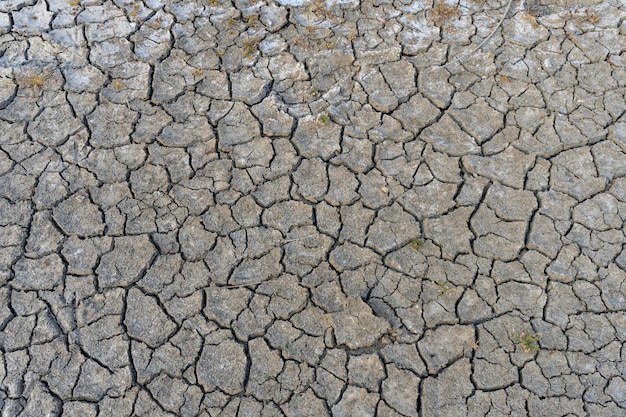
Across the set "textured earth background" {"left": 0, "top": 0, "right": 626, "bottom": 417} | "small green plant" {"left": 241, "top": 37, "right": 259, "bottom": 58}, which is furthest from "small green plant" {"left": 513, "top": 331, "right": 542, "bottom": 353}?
"small green plant" {"left": 241, "top": 37, "right": 259, "bottom": 58}

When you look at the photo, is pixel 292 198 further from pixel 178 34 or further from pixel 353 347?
pixel 178 34

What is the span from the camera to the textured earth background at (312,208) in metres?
2.85

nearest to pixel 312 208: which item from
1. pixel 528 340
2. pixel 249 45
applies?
pixel 528 340

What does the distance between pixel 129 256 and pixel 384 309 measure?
134cm

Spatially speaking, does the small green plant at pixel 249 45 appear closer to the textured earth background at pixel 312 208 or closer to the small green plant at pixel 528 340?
the textured earth background at pixel 312 208

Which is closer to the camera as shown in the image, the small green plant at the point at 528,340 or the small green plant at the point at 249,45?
the small green plant at the point at 528,340

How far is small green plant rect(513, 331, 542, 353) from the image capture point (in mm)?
2893

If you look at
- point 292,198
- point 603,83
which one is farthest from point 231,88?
point 603,83

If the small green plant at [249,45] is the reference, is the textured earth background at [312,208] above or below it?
below

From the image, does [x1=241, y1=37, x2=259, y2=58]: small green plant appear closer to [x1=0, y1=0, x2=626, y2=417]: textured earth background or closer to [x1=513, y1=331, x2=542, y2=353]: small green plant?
[x1=0, y1=0, x2=626, y2=417]: textured earth background

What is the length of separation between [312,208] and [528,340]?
129 cm

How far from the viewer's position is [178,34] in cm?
432

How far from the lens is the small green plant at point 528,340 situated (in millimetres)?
2893

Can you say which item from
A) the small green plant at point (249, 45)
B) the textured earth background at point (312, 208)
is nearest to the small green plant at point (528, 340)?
the textured earth background at point (312, 208)
